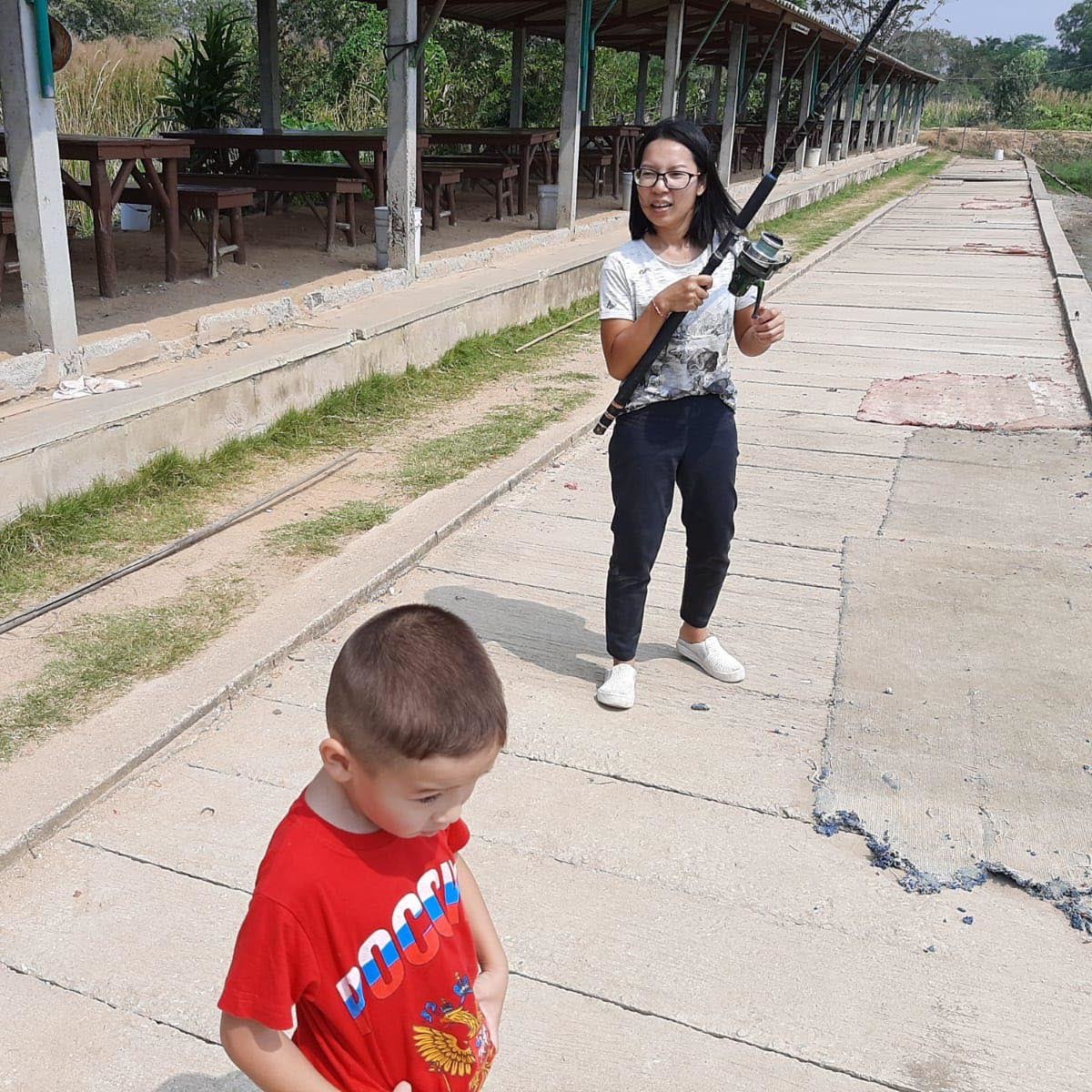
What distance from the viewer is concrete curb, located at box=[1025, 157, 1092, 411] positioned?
303 inches

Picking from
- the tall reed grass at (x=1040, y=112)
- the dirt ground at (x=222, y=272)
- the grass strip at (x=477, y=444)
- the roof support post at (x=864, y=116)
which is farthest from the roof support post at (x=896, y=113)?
the grass strip at (x=477, y=444)

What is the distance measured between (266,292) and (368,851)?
6.72m

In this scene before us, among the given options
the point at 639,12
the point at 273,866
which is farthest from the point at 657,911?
the point at 639,12

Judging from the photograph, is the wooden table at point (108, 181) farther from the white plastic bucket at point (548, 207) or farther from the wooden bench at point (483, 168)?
the white plastic bucket at point (548, 207)

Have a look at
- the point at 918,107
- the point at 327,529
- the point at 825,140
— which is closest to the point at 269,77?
the point at 327,529

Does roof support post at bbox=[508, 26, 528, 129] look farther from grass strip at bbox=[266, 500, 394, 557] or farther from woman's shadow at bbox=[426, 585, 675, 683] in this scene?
woman's shadow at bbox=[426, 585, 675, 683]

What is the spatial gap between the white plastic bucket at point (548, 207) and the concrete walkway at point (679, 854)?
7.46 metres

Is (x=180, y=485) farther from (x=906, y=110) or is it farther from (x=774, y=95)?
(x=906, y=110)

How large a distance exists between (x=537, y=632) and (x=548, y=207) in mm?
8705

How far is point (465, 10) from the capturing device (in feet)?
43.4

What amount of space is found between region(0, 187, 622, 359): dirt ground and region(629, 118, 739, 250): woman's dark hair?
11.8ft

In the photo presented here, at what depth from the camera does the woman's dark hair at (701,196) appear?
2.80m

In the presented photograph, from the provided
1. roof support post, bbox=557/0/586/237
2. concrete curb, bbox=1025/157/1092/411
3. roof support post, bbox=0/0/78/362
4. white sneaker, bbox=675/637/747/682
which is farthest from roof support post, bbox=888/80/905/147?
white sneaker, bbox=675/637/747/682

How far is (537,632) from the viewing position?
147 inches
